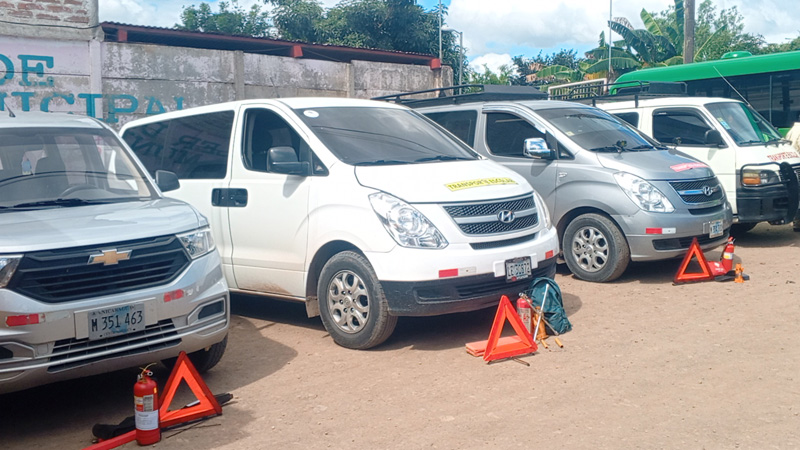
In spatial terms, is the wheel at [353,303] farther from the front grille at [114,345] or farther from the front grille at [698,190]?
the front grille at [698,190]

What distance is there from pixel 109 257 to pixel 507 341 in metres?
2.83

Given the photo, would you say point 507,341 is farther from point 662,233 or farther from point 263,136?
point 662,233

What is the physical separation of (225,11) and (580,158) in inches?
1466

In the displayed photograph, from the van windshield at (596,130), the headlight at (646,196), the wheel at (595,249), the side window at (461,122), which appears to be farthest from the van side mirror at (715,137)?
the side window at (461,122)

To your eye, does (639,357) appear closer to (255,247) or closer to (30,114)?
(255,247)

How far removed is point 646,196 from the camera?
25.5 feet

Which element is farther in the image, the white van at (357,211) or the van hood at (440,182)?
the van hood at (440,182)

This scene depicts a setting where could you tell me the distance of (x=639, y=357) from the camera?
5352 millimetres

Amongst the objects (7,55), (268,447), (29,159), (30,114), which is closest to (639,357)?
(268,447)

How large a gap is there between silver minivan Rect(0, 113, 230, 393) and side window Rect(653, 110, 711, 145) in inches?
294

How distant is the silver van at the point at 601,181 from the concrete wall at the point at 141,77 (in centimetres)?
882

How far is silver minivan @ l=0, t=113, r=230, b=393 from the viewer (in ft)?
13.5

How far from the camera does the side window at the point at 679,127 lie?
10445 mm

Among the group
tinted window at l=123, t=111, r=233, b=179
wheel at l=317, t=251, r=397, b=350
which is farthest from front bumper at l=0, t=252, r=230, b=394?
tinted window at l=123, t=111, r=233, b=179
